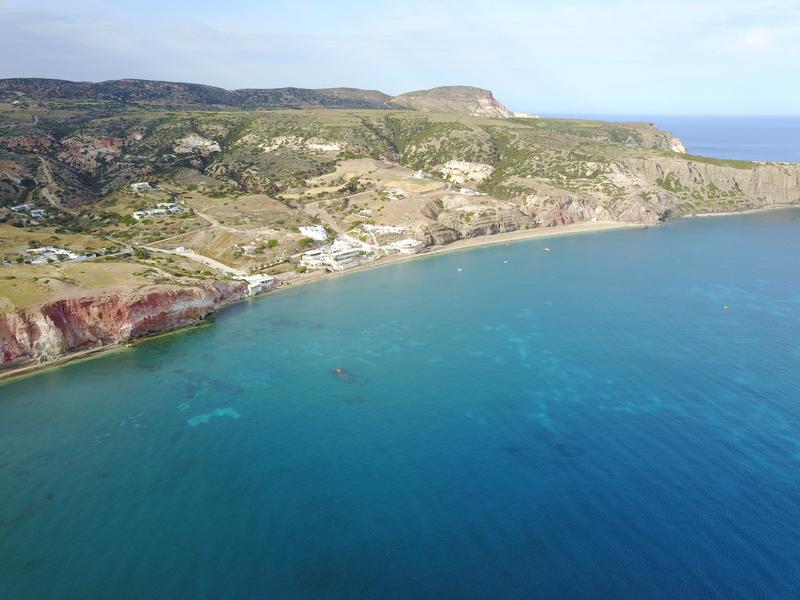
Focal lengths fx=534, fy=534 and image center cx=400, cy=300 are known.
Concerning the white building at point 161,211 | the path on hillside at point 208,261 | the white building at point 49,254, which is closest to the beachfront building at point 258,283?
the path on hillside at point 208,261

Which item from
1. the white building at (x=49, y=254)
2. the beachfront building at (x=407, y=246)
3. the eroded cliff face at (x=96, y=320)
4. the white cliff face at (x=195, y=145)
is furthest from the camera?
the white cliff face at (x=195, y=145)

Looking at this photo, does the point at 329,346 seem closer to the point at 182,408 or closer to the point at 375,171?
the point at 182,408

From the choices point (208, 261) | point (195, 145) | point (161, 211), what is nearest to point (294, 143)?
point (195, 145)

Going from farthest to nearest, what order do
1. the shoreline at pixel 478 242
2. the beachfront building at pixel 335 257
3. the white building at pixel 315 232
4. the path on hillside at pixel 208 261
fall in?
the white building at pixel 315 232 < the beachfront building at pixel 335 257 < the shoreline at pixel 478 242 < the path on hillside at pixel 208 261

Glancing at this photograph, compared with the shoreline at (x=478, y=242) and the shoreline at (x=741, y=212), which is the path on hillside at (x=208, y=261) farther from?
the shoreline at (x=741, y=212)

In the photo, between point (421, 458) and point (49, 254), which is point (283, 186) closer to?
point (49, 254)

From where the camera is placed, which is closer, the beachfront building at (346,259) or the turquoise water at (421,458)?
the turquoise water at (421,458)

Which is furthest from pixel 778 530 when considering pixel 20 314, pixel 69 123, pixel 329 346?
pixel 69 123

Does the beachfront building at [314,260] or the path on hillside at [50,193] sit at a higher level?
the path on hillside at [50,193]
